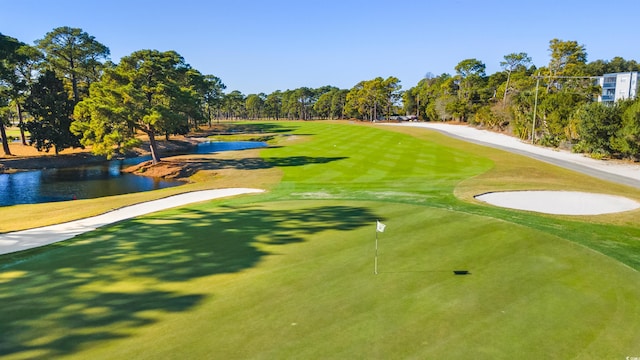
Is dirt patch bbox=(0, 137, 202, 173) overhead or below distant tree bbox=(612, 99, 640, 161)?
below

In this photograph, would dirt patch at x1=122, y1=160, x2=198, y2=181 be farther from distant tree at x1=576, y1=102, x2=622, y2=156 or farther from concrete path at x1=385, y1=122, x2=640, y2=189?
distant tree at x1=576, y1=102, x2=622, y2=156

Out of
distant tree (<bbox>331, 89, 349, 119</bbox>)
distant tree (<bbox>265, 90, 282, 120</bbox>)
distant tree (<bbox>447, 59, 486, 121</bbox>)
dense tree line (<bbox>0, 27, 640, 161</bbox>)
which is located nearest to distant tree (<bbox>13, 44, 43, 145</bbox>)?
dense tree line (<bbox>0, 27, 640, 161</bbox>)

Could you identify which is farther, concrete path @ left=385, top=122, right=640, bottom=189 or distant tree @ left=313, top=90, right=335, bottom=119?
distant tree @ left=313, top=90, right=335, bottom=119

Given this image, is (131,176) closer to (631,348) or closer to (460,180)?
(460,180)

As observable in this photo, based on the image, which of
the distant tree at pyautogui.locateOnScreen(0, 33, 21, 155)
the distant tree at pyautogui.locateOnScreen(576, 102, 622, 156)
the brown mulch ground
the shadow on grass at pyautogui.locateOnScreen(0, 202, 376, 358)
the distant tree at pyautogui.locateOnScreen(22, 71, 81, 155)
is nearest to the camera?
the shadow on grass at pyautogui.locateOnScreen(0, 202, 376, 358)

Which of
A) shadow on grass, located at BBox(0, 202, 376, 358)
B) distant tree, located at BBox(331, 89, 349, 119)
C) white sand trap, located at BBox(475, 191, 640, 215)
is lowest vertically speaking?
white sand trap, located at BBox(475, 191, 640, 215)

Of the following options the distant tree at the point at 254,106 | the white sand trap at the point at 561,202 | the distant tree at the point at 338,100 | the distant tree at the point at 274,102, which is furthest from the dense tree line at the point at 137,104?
the distant tree at the point at 254,106

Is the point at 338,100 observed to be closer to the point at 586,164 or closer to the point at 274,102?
the point at 274,102

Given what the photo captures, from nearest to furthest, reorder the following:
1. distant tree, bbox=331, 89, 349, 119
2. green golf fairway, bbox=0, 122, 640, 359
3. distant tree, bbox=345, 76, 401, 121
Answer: green golf fairway, bbox=0, 122, 640, 359
distant tree, bbox=345, 76, 401, 121
distant tree, bbox=331, 89, 349, 119
